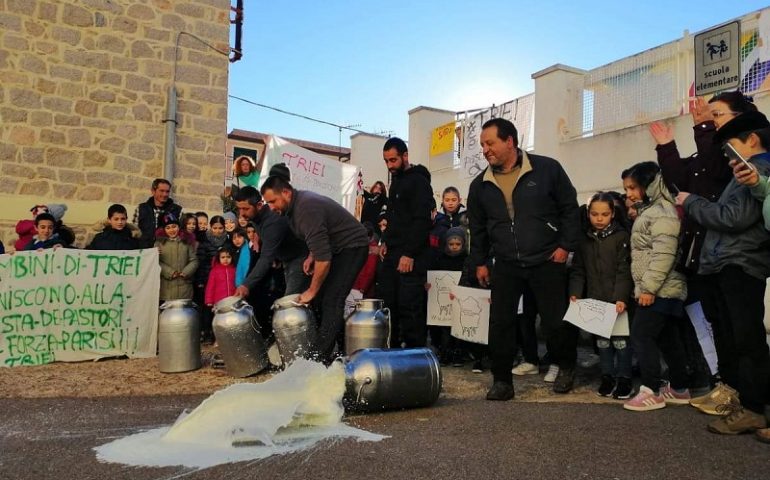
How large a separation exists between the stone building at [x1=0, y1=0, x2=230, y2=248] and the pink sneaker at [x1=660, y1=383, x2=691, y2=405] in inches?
307

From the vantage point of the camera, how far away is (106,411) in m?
4.31

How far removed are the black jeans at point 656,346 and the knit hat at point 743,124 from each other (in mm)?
1328

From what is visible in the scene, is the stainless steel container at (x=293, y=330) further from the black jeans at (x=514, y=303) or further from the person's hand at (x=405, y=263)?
the black jeans at (x=514, y=303)

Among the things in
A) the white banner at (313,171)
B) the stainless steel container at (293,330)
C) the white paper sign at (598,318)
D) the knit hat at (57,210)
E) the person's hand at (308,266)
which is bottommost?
the stainless steel container at (293,330)

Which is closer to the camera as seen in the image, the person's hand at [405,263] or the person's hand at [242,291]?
the person's hand at [242,291]

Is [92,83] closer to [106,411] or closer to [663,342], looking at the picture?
[106,411]

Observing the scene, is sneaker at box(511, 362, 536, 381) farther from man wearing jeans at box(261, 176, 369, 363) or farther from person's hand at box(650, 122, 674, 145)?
person's hand at box(650, 122, 674, 145)

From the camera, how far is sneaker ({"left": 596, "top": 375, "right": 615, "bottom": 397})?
477cm

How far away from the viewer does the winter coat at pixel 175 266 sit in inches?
290

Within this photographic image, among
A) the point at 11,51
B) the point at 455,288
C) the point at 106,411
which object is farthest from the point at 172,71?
the point at 106,411

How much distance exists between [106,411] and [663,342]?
12.9 ft

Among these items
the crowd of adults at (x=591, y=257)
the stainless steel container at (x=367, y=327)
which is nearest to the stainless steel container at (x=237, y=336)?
the crowd of adults at (x=591, y=257)

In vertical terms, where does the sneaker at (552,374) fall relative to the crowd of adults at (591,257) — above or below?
below

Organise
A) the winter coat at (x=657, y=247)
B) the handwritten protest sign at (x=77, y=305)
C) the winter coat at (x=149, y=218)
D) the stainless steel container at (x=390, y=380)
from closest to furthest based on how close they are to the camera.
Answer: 1. the stainless steel container at (x=390, y=380)
2. the winter coat at (x=657, y=247)
3. the handwritten protest sign at (x=77, y=305)
4. the winter coat at (x=149, y=218)
